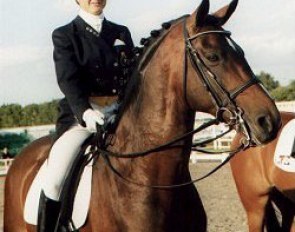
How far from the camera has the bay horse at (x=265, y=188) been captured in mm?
7723

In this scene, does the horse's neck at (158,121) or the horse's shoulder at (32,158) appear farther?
the horse's shoulder at (32,158)

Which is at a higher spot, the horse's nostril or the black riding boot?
the horse's nostril

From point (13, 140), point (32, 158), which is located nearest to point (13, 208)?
point (32, 158)

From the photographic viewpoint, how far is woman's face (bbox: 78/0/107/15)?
4.30 metres

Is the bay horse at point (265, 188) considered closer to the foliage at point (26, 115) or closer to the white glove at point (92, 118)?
the white glove at point (92, 118)

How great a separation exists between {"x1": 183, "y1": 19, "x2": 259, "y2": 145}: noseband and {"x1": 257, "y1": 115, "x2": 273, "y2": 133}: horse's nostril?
0.34ft

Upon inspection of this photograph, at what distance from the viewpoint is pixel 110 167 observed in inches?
152

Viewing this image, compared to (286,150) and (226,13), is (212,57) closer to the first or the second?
(226,13)

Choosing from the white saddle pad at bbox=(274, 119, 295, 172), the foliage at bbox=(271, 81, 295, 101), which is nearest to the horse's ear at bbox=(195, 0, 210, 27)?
the white saddle pad at bbox=(274, 119, 295, 172)

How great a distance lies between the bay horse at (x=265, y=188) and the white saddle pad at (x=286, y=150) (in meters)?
0.07

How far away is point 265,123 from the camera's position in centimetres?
312

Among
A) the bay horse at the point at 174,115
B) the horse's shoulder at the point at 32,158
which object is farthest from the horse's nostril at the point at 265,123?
the horse's shoulder at the point at 32,158

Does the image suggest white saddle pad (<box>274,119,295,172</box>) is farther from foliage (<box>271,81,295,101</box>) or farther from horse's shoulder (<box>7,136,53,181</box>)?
foliage (<box>271,81,295,101</box>)

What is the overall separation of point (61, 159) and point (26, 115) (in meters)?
57.9
